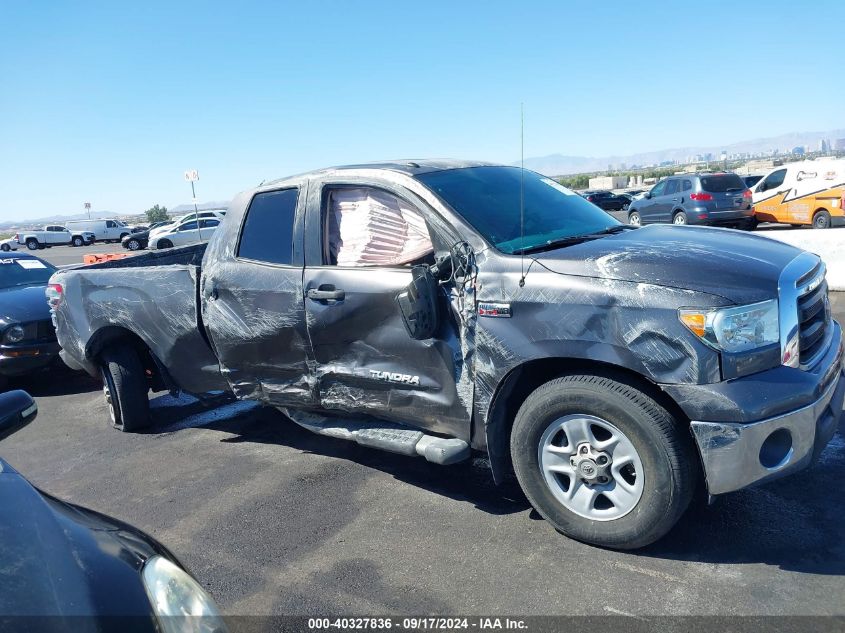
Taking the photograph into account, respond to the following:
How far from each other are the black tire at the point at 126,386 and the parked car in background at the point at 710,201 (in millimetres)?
16314

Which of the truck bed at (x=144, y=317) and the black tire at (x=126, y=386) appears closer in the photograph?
the truck bed at (x=144, y=317)

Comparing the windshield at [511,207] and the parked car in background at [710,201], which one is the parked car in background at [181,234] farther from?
the windshield at [511,207]

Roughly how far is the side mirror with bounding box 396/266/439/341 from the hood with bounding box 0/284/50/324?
5.39 metres

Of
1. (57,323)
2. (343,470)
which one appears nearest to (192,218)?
(57,323)

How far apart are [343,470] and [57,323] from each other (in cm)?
320

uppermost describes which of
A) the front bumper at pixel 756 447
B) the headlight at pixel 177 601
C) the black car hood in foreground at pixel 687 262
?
the black car hood in foreground at pixel 687 262

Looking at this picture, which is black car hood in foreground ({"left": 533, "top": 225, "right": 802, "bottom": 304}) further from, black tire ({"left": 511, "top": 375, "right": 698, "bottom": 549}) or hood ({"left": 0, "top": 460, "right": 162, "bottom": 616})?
hood ({"left": 0, "top": 460, "right": 162, "bottom": 616})

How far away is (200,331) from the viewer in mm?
4957

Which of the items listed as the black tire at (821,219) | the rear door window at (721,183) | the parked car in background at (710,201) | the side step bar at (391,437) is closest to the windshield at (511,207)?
the side step bar at (391,437)

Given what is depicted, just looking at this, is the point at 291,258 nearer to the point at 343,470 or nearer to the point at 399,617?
the point at 343,470

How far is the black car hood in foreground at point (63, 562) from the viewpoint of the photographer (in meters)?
1.65

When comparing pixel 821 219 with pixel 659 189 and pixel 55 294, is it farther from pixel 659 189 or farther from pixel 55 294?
pixel 55 294

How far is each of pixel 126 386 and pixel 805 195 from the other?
17264 millimetres

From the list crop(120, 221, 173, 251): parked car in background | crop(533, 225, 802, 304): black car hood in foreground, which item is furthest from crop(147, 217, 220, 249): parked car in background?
crop(533, 225, 802, 304): black car hood in foreground
